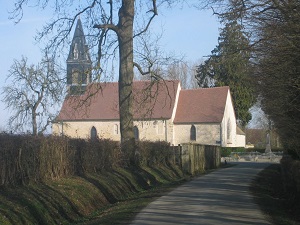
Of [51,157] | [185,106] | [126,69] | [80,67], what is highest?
[185,106]

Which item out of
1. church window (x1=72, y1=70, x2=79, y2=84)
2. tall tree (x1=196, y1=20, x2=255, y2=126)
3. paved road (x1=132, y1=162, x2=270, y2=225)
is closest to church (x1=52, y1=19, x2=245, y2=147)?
church window (x1=72, y1=70, x2=79, y2=84)

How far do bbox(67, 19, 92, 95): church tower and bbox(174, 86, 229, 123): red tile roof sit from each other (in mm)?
42740

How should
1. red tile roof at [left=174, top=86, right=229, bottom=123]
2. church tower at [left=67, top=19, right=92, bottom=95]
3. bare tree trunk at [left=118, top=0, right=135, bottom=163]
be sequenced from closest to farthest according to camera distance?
church tower at [left=67, top=19, right=92, bottom=95]
bare tree trunk at [left=118, top=0, right=135, bottom=163]
red tile roof at [left=174, top=86, right=229, bottom=123]

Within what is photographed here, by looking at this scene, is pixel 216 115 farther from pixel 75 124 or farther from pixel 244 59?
pixel 244 59

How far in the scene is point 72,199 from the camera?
1570 cm

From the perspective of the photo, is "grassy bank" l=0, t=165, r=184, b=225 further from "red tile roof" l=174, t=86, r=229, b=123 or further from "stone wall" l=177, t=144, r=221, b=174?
"red tile roof" l=174, t=86, r=229, b=123

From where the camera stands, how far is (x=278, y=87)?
13.9 meters

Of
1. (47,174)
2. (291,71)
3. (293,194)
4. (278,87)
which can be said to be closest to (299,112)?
(278,87)

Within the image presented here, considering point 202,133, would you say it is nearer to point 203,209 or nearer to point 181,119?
point 181,119

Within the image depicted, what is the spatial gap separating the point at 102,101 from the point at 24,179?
56.8 m

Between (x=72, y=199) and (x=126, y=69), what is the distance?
10555mm

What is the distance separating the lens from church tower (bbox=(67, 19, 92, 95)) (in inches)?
925

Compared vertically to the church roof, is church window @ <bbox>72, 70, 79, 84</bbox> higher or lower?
lower

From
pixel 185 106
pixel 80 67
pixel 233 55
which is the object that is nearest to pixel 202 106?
pixel 185 106
